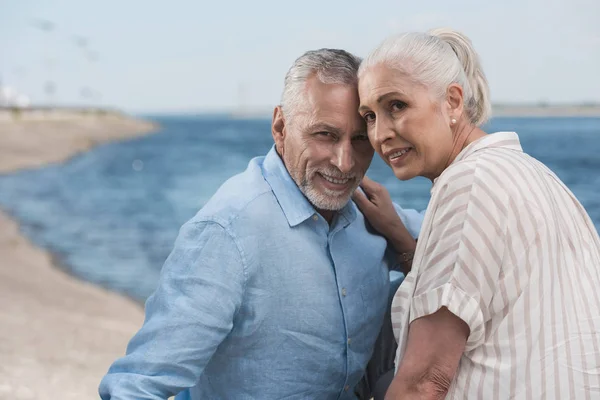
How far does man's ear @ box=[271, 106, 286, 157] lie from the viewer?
2.56 metres

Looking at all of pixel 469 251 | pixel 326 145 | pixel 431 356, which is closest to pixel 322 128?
pixel 326 145

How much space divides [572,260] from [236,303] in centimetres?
97

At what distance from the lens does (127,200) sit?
22078 mm

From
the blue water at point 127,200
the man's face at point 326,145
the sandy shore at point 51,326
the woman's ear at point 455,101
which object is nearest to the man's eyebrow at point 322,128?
the man's face at point 326,145

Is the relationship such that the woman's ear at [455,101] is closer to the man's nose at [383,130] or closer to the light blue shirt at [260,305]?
the man's nose at [383,130]

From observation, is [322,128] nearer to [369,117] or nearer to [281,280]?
[369,117]

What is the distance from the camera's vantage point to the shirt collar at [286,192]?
245 cm

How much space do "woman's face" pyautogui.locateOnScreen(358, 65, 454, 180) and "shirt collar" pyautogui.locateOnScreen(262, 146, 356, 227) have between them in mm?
340

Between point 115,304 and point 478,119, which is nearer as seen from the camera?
point 478,119

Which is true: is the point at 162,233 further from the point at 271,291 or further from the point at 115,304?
the point at 271,291

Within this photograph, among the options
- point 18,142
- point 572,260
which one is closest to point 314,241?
point 572,260

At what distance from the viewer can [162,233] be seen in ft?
50.1

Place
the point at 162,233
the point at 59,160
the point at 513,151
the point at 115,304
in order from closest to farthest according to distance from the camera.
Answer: the point at 513,151 → the point at 115,304 → the point at 162,233 → the point at 59,160

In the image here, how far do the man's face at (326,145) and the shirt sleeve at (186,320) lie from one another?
38cm
